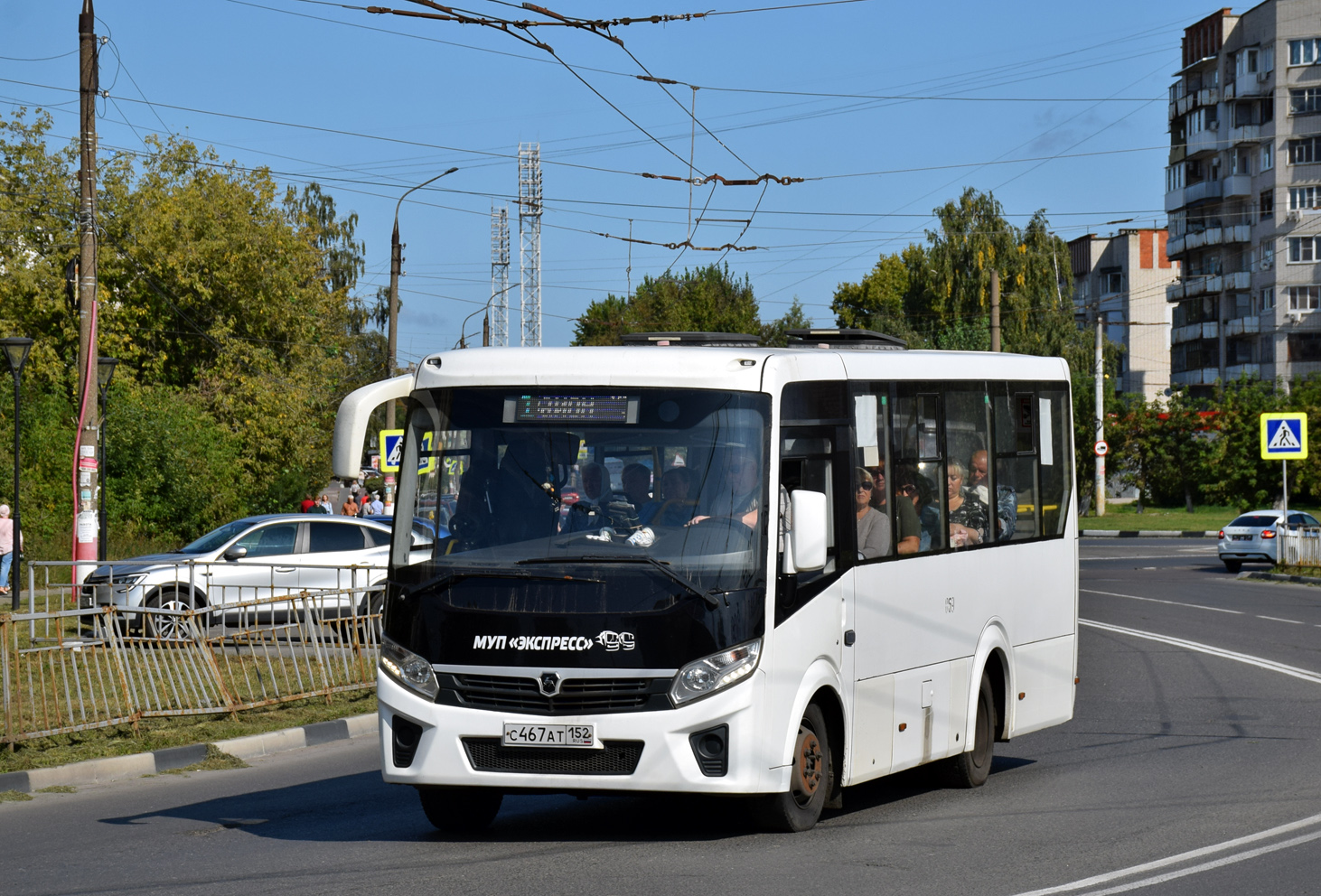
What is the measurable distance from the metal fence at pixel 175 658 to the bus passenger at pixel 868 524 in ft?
20.6

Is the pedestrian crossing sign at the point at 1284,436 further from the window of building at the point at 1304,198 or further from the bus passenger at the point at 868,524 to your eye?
the window of building at the point at 1304,198

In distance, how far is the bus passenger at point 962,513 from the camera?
10070 millimetres

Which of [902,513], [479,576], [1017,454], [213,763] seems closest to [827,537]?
[902,513]

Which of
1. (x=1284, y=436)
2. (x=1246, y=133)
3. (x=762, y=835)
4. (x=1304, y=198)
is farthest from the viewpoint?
(x=1246, y=133)

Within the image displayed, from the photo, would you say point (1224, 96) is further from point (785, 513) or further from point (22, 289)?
point (785, 513)

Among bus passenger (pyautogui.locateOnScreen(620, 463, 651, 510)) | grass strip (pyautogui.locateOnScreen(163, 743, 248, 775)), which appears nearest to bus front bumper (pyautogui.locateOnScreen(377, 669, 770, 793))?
bus passenger (pyautogui.locateOnScreen(620, 463, 651, 510))

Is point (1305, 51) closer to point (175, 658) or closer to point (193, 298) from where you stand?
point (193, 298)

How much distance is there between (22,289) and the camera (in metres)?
45.7

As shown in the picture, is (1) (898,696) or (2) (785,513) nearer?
(2) (785,513)

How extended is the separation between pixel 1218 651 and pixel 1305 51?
72221 millimetres

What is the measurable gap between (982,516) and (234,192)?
40.4 m

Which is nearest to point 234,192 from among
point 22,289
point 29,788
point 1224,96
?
point 22,289

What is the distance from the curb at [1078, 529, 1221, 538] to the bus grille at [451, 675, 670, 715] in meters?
50.1

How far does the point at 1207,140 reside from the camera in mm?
90062
